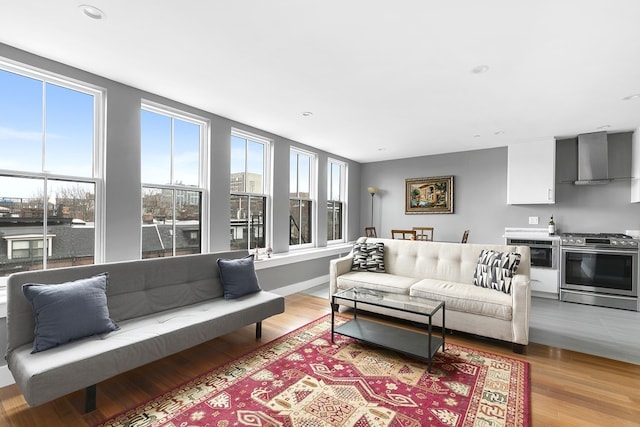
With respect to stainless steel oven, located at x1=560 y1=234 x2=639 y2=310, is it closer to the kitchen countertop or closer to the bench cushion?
the kitchen countertop

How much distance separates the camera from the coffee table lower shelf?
253 centimetres

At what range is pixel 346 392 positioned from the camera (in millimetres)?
2172

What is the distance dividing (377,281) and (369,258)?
0.57 meters

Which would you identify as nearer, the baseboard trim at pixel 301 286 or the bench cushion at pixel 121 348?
the bench cushion at pixel 121 348

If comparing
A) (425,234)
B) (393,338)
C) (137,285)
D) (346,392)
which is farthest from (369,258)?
(137,285)

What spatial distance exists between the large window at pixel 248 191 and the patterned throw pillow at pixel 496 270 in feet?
10.0

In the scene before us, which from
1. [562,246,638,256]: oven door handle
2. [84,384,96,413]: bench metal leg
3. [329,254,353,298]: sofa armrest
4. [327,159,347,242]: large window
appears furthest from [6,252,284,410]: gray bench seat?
[562,246,638,256]: oven door handle

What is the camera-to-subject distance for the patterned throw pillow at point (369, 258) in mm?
4176

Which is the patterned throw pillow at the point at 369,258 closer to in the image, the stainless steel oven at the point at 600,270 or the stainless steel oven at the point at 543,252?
the stainless steel oven at the point at 543,252

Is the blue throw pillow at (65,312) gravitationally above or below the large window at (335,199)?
below

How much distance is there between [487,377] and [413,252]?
1861mm

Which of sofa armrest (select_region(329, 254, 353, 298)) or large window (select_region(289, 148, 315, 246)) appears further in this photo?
large window (select_region(289, 148, 315, 246))

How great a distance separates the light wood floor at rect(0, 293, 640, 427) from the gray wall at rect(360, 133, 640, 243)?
310 centimetres

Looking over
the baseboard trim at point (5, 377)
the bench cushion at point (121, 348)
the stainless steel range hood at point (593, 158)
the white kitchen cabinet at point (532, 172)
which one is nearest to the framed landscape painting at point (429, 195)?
the white kitchen cabinet at point (532, 172)
